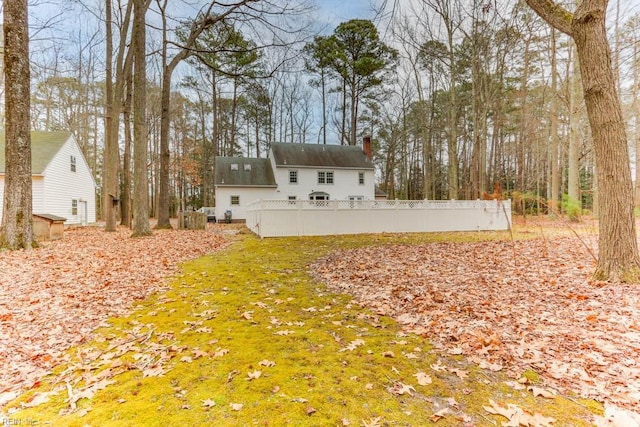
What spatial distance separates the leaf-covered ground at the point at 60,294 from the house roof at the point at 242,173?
15.9 meters

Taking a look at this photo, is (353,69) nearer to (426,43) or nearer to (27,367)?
(426,43)

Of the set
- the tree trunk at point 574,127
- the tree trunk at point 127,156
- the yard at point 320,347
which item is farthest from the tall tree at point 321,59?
the yard at point 320,347

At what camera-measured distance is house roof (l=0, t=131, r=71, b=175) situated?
16.6 m

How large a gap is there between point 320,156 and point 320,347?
23.7 m

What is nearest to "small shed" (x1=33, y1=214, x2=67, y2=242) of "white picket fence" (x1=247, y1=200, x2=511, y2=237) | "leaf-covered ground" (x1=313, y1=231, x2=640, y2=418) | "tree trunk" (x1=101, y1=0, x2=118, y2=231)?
"tree trunk" (x1=101, y1=0, x2=118, y2=231)

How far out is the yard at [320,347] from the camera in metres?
2.10

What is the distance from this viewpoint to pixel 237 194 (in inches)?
964

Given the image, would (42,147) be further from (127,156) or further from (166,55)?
(166,55)

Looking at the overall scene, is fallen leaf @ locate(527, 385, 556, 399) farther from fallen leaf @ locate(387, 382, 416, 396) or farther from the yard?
fallen leaf @ locate(387, 382, 416, 396)

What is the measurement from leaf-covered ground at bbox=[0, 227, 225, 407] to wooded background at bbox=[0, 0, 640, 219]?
6.92 meters

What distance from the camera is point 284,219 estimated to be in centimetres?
1219

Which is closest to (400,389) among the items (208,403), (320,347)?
(320,347)

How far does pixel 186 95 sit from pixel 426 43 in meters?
22.0

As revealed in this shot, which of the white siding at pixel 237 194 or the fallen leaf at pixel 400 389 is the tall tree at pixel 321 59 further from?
the fallen leaf at pixel 400 389
